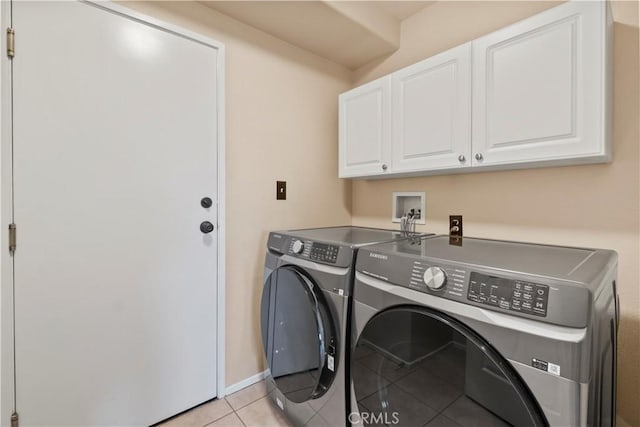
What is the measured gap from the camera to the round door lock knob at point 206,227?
1.58 metres

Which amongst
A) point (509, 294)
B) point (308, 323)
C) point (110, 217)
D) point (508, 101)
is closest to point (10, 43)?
point (110, 217)

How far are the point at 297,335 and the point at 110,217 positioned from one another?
103 cm

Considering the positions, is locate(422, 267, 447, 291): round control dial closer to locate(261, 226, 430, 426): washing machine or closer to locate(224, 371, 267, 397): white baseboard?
locate(261, 226, 430, 426): washing machine

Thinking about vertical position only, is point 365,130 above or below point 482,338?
above

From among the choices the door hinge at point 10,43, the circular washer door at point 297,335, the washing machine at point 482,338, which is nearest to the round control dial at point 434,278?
the washing machine at point 482,338

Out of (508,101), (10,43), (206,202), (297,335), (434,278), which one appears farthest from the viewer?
(206,202)

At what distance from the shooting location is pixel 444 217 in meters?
1.76

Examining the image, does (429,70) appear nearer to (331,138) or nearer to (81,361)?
(331,138)

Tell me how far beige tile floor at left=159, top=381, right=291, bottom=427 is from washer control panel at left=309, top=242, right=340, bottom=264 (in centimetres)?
93

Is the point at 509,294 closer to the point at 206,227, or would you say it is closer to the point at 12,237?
the point at 206,227

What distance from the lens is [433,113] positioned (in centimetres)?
148

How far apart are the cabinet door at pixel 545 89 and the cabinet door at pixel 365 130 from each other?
0.51 metres

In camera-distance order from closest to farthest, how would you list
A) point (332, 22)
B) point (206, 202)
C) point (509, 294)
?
point (509, 294)
point (206, 202)
point (332, 22)

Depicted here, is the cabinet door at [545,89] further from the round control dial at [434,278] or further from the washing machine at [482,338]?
the round control dial at [434,278]
